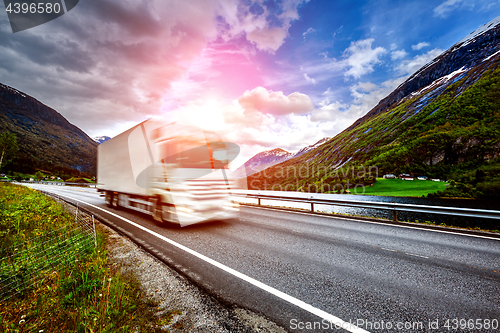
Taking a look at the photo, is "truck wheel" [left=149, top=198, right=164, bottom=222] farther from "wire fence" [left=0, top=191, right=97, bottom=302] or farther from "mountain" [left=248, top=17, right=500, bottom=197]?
"mountain" [left=248, top=17, right=500, bottom=197]

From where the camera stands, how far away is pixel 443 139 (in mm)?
Result: 103938

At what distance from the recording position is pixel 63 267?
380 centimetres

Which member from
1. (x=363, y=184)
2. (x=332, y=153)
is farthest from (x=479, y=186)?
(x=332, y=153)

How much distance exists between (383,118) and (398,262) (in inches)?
7447

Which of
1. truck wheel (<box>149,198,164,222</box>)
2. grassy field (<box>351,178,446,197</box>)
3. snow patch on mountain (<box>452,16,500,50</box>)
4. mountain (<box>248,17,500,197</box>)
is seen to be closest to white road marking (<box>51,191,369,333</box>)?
truck wheel (<box>149,198,164,222</box>)

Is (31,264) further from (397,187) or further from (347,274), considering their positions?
(397,187)

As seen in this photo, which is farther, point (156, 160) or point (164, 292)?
point (156, 160)

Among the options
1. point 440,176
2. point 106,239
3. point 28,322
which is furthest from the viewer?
point 440,176

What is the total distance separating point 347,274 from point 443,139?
139711mm

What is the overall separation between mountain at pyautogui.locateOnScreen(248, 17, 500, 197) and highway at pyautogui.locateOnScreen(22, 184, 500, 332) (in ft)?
273

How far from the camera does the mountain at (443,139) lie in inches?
3602

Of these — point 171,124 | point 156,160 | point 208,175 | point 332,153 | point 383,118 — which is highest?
point 383,118

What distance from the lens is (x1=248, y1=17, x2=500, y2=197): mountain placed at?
91.5 metres

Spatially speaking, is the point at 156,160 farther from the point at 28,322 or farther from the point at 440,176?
the point at 440,176
